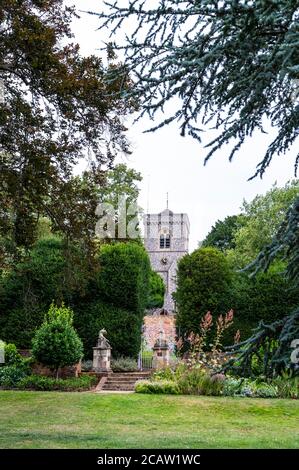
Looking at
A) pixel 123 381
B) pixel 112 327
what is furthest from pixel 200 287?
pixel 123 381

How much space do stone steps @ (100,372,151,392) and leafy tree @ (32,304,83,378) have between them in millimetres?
1000

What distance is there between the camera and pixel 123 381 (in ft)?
46.2

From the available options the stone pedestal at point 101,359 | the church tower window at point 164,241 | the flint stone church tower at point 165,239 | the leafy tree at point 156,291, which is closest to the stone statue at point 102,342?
the stone pedestal at point 101,359

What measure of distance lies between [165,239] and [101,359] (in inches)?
1660

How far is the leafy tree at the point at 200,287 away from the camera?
55.0 ft

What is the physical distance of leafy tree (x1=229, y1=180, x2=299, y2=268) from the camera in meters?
30.2

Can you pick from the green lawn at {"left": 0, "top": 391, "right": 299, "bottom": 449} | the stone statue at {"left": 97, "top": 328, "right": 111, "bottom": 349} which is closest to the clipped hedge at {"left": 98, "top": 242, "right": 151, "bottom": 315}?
the stone statue at {"left": 97, "top": 328, "right": 111, "bottom": 349}

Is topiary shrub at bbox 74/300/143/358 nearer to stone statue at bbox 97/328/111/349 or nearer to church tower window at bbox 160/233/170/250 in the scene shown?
stone statue at bbox 97/328/111/349

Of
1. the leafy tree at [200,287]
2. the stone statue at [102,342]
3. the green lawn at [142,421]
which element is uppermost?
the leafy tree at [200,287]

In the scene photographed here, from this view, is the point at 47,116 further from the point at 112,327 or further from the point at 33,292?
the point at 112,327

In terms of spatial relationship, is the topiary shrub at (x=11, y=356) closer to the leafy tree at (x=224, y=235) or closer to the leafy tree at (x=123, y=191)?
the leafy tree at (x=123, y=191)

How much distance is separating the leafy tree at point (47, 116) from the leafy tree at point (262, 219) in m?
21.0
